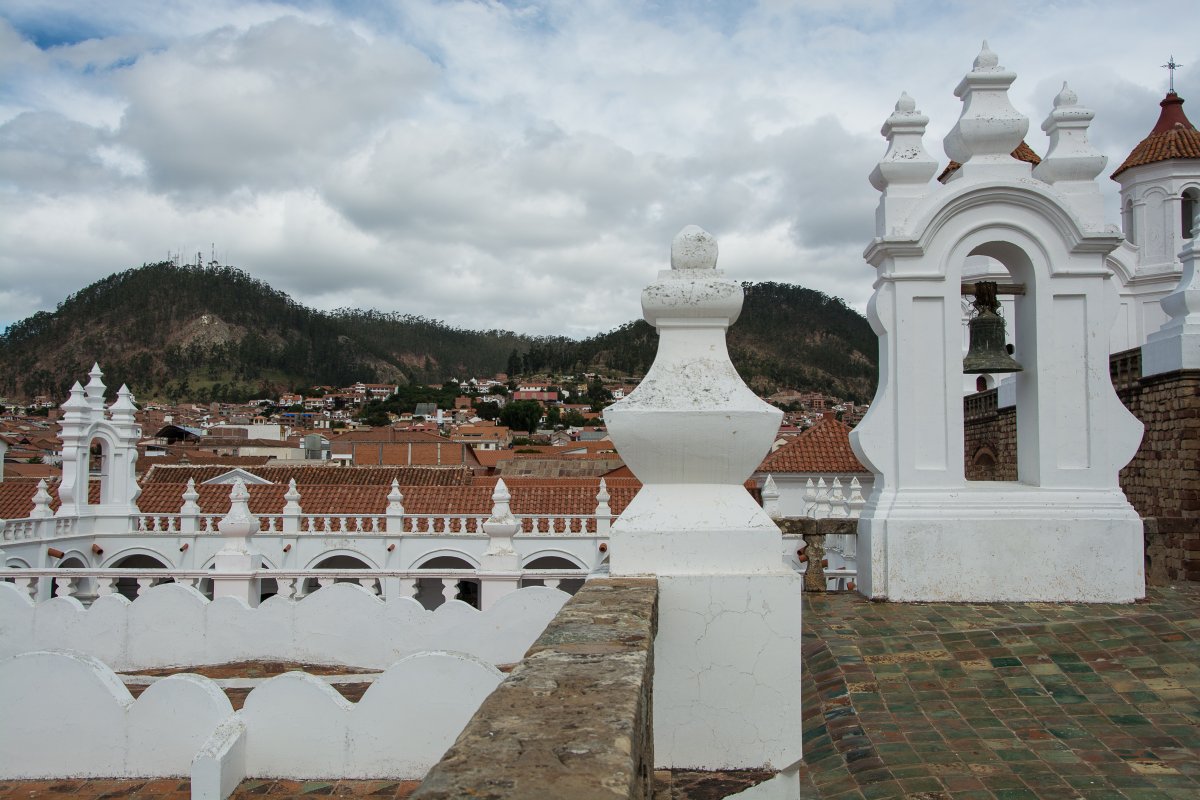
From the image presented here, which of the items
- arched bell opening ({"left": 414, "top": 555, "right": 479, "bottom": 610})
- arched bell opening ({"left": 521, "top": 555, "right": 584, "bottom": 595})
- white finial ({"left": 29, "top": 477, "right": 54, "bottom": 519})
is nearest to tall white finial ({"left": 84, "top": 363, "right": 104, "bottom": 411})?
white finial ({"left": 29, "top": 477, "right": 54, "bottom": 519})

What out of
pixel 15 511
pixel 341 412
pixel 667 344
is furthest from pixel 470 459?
pixel 341 412

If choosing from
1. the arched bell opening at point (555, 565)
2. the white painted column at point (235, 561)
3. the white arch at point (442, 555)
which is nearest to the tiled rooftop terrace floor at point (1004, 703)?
the white painted column at point (235, 561)

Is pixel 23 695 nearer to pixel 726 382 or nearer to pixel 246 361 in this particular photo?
pixel 726 382

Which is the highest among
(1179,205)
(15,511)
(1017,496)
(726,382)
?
(1179,205)

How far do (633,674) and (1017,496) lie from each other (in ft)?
16.9

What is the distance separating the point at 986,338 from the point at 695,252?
4.61 metres

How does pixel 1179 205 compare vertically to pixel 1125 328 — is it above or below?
above

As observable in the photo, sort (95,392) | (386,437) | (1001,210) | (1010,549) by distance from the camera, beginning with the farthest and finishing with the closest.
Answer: (386,437), (95,392), (1001,210), (1010,549)

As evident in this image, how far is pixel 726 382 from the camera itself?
2.81m

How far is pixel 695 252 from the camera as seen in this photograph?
293 cm

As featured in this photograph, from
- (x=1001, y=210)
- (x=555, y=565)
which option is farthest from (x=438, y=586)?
(x=1001, y=210)

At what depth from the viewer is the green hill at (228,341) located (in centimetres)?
7838

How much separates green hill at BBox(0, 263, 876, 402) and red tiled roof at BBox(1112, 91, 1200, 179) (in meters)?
56.4

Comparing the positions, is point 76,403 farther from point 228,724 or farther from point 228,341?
point 228,341
